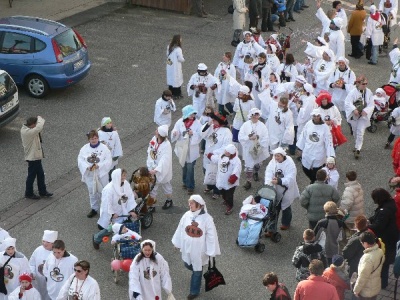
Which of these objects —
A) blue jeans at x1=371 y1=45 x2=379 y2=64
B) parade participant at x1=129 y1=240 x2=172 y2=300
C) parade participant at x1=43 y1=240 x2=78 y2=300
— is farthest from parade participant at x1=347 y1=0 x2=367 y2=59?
parade participant at x1=43 y1=240 x2=78 y2=300

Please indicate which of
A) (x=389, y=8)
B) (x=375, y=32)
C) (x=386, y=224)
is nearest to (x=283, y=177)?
(x=386, y=224)

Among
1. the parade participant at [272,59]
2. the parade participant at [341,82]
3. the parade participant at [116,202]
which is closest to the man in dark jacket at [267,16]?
the parade participant at [272,59]

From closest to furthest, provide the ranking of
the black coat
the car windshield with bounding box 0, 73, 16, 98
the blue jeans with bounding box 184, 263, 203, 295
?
the blue jeans with bounding box 184, 263, 203, 295
the black coat
the car windshield with bounding box 0, 73, 16, 98

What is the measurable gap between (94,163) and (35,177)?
1.48 meters

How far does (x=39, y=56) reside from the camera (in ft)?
62.3

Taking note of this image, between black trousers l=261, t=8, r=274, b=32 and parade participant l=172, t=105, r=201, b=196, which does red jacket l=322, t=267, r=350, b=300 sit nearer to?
parade participant l=172, t=105, r=201, b=196

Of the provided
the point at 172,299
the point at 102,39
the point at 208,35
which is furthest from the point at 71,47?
the point at 172,299

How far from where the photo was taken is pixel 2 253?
1112cm

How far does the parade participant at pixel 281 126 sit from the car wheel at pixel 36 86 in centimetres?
582

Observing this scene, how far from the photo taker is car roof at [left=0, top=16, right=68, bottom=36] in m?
19.1

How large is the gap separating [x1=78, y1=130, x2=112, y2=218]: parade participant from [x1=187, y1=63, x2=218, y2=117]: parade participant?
3750mm

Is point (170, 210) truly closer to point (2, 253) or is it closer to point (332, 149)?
point (332, 149)

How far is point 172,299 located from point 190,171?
4.37 meters

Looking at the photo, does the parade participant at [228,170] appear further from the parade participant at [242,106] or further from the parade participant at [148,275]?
the parade participant at [148,275]
